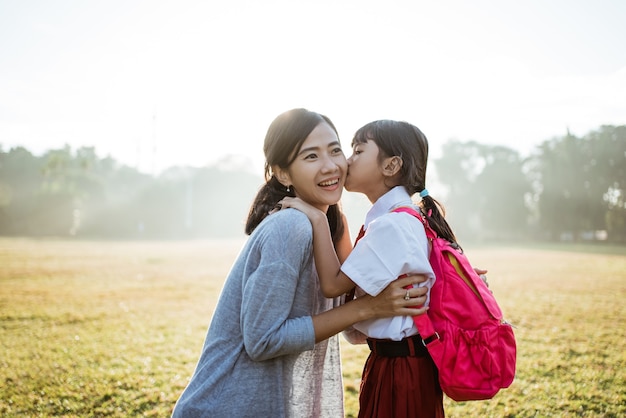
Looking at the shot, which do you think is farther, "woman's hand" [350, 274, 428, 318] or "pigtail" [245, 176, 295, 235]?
"pigtail" [245, 176, 295, 235]

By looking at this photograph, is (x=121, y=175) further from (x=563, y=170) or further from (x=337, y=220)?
(x=337, y=220)

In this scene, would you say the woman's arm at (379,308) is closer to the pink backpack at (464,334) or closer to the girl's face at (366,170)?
the pink backpack at (464,334)

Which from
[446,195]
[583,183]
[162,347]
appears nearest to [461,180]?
[446,195]

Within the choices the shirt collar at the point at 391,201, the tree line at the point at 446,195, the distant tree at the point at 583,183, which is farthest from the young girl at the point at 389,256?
the distant tree at the point at 583,183

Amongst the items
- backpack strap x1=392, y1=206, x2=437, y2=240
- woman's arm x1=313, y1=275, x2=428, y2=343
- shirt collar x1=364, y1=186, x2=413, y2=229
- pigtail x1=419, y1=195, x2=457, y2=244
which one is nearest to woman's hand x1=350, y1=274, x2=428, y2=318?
woman's arm x1=313, y1=275, x2=428, y2=343

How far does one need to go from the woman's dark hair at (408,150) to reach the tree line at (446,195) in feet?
146

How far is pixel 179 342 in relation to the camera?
686 centimetres

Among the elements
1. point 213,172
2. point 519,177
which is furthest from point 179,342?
point 213,172

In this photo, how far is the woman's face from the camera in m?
2.05

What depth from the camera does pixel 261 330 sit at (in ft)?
5.49

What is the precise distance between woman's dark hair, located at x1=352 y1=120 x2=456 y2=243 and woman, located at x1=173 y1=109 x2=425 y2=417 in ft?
1.13

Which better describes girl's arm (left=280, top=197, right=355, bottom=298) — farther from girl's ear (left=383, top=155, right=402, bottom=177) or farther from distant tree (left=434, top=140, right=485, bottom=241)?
distant tree (left=434, top=140, right=485, bottom=241)

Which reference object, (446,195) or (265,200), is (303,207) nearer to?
(265,200)

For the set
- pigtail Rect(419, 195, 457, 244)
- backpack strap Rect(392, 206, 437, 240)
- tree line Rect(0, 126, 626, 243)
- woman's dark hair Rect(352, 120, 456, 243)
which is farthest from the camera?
tree line Rect(0, 126, 626, 243)
